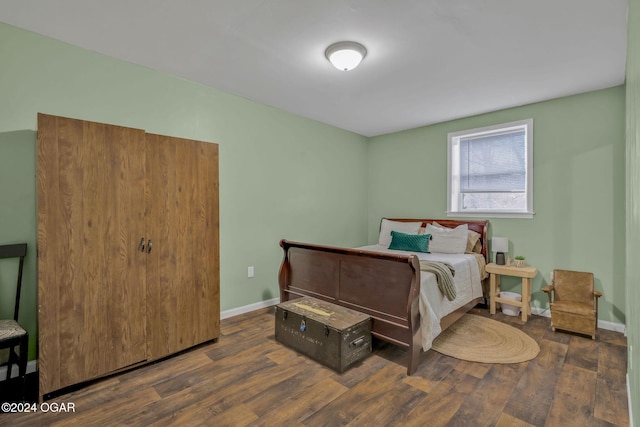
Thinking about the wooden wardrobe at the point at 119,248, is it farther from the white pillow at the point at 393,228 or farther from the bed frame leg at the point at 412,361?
the white pillow at the point at 393,228

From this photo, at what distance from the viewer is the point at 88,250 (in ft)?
Result: 6.96

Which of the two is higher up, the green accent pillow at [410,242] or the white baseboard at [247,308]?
the green accent pillow at [410,242]

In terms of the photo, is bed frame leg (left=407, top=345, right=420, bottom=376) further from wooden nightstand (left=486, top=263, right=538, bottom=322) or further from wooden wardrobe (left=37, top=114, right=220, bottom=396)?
wooden nightstand (left=486, top=263, right=538, bottom=322)

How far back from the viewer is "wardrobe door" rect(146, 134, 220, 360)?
243cm

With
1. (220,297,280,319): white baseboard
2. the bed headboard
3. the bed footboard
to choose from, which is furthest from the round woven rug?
(220,297,280,319): white baseboard

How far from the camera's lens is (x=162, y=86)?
296cm

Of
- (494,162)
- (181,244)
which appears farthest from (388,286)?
(494,162)

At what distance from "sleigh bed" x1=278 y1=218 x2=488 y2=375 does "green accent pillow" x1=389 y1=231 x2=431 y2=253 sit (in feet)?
1.10

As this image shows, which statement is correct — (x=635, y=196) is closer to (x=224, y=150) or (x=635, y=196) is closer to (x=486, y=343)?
(x=486, y=343)

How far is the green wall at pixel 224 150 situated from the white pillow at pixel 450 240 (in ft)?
4.81

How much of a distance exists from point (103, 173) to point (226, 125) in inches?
60.6

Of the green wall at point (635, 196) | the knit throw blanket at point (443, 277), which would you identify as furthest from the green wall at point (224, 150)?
the green wall at point (635, 196)

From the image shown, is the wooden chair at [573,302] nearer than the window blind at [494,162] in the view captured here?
Yes

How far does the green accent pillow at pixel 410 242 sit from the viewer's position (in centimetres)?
399
